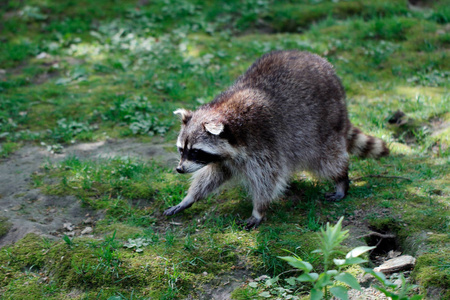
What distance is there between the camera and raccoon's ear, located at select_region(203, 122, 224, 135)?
3109mm

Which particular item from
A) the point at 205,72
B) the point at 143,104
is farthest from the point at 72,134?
the point at 205,72

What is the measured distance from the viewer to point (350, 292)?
8.07 feet

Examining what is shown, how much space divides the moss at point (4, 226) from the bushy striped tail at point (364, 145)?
2.82 metres

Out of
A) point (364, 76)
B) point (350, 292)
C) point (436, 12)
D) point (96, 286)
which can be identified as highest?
point (436, 12)

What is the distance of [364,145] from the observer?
3.91 meters

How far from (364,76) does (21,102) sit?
4093 millimetres

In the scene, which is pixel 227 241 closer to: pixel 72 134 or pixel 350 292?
pixel 350 292

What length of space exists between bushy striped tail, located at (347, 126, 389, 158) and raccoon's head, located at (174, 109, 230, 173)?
1.31 meters

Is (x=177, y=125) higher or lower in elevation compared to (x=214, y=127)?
lower

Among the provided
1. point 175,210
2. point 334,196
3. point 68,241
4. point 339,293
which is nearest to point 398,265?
point 339,293

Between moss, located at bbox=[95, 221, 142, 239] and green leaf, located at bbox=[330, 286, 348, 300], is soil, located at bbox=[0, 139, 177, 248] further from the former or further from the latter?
green leaf, located at bbox=[330, 286, 348, 300]

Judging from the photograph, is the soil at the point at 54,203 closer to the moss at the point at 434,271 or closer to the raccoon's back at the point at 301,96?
the moss at the point at 434,271

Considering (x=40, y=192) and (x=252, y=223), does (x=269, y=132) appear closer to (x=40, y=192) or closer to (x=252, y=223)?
(x=252, y=223)

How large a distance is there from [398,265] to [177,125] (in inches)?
109
